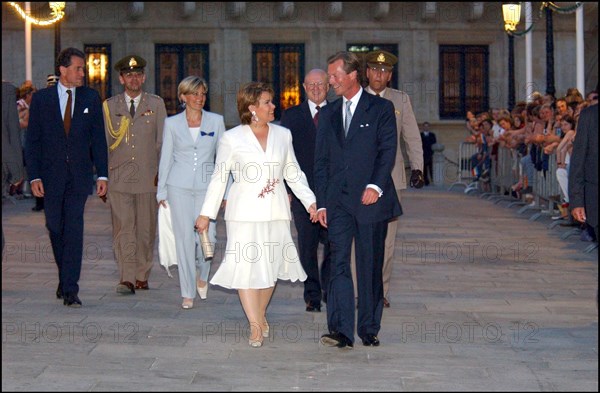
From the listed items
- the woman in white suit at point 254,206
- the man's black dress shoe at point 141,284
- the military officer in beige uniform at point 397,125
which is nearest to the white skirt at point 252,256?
the woman in white suit at point 254,206

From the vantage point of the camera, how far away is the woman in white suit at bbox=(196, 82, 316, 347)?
8.99 metres

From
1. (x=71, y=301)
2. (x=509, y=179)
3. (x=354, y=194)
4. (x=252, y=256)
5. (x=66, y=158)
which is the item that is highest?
(x=66, y=158)

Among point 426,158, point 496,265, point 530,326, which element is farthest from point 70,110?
point 426,158

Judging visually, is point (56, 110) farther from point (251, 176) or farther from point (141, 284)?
point (251, 176)

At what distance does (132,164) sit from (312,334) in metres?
2.95

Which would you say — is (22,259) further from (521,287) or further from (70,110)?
(521,287)

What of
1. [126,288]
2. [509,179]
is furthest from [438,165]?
[126,288]

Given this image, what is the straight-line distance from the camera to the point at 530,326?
386 inches

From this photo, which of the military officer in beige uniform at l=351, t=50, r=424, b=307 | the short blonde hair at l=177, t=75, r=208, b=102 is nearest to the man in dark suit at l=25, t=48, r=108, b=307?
the short blonde hair at l=177, t=75, r=208, b=102

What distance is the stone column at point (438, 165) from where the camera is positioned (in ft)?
110

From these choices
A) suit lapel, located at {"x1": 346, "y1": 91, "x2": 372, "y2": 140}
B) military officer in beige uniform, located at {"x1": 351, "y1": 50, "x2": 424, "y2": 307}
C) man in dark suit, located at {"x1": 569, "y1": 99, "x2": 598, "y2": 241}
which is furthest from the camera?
military officer in beige uniform, located at {"x1": 351, "y1": 50, "x2": 424, "y2": 307}

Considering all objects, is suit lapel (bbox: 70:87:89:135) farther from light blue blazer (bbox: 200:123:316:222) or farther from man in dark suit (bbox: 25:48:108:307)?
light blue blazer (bbox: 200:123:316:222)

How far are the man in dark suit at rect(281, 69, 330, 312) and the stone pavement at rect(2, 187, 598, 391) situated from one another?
0.75 ft

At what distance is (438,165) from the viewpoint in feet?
111
